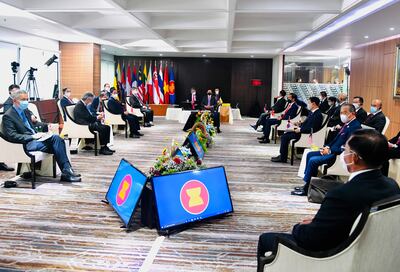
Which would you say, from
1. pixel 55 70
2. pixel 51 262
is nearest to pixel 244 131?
pixel 55 70

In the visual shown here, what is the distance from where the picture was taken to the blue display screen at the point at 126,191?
4160 mm

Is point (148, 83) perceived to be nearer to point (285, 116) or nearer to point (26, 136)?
point (285, 116)

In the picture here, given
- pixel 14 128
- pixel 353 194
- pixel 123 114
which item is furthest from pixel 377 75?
pixel 353 194

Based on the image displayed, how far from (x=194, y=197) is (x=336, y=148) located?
2.25 m

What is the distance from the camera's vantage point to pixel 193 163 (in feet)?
15.1

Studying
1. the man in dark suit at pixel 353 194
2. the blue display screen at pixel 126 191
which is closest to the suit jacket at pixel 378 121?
the blue display screen at pixel 126 191

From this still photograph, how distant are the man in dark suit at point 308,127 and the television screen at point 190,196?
3.42m

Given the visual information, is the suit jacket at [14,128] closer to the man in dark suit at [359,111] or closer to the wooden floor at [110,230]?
the wooden floor at [110,230]

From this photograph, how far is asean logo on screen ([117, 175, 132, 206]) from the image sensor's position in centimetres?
443

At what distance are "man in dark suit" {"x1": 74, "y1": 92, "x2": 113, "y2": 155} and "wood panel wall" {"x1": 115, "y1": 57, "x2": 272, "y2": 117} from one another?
12.6 m

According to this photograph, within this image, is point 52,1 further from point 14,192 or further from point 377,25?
point 377,25

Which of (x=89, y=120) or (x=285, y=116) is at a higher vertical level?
(x=285, y=116)

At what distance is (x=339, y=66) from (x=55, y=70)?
11.6 m

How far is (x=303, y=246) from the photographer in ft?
7.45
